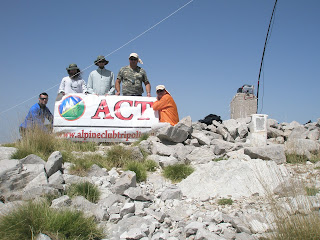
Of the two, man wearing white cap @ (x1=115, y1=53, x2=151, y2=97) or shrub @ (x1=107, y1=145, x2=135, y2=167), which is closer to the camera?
shrub @ (x1=107, y1=145, x2=135, y2=167)

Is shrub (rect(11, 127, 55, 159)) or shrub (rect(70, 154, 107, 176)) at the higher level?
shrub (rect(11, 127, 55, 159))

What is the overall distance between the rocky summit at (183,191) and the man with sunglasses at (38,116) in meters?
1.11

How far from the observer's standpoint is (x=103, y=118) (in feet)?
30.5

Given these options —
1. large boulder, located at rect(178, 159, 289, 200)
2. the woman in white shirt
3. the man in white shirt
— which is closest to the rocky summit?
large boulder, located at rect(178, 159, 289, 200)

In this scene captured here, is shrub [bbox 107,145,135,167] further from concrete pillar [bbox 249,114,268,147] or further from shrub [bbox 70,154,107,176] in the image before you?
concrete pillar [bbox 249,114,268,147]

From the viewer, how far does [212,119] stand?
1194 centimetres

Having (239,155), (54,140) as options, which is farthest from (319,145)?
(54,140)

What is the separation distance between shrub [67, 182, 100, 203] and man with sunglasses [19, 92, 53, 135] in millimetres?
3024

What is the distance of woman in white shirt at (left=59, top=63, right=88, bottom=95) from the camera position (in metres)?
9.51

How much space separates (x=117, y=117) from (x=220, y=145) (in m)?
3.31

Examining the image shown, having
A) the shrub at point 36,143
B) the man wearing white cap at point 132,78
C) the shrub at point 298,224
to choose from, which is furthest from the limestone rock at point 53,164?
the shrub at point 298,224

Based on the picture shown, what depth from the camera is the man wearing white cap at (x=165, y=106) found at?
9422 mm

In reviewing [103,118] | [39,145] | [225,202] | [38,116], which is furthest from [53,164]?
[103,118]

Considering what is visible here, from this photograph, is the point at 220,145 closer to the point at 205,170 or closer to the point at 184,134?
the point at 184,134
